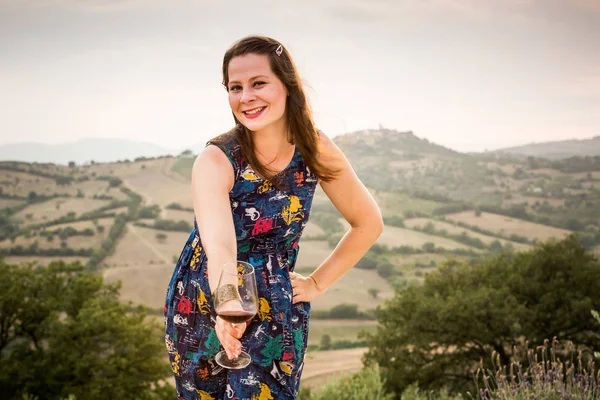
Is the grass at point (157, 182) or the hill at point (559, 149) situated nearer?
the grass at point (157, 182)

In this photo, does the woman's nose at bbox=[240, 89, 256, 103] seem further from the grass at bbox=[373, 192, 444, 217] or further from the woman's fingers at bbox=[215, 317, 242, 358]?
the grass at bbox=[373, 192, 444, 217]

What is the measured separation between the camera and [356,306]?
40.1 m

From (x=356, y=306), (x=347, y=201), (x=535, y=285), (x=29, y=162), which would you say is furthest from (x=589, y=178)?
(x=347, y=201)

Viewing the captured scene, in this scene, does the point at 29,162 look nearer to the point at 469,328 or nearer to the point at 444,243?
the point at 444,243

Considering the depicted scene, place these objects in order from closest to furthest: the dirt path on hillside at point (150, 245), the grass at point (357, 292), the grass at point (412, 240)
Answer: the grass at point (357, 292) → the dirt path on hillside at point (150, 245) → the grass at point (412, 240)

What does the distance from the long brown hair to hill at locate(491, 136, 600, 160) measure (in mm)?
63198

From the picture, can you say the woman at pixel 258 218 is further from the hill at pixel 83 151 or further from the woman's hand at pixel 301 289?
the hill at pixel 83 151

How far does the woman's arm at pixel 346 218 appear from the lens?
237 centimetres

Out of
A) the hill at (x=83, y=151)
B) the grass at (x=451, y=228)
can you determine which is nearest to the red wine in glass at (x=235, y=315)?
the grass at (x=451, y=228)

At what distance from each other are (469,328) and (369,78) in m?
52.5

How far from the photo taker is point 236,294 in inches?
72.8

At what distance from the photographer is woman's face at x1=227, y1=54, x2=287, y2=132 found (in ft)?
7.27

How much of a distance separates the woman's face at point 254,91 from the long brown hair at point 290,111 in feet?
0.11

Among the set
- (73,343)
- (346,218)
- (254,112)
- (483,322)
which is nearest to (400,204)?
(483,322)
